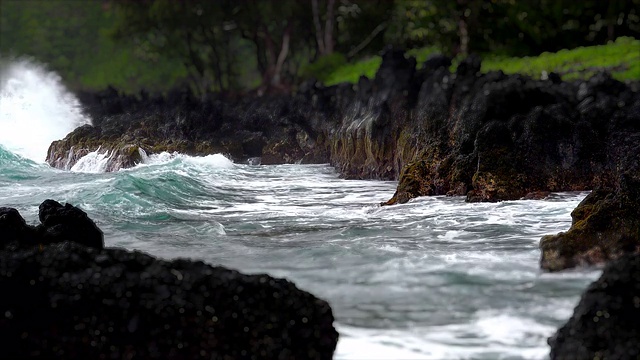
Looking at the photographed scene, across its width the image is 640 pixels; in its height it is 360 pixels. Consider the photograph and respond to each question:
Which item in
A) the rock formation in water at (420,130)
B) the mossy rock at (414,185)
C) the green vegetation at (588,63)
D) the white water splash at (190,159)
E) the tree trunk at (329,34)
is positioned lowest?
the mossy rock at (414,185)

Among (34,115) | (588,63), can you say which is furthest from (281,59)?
(588,63)

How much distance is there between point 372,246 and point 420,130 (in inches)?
300

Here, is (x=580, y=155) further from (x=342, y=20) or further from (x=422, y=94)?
(x=342, y=20)

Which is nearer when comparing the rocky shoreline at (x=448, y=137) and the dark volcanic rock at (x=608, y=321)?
the dark volcanic rock at (x=608, y=321)

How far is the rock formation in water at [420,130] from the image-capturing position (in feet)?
39.4

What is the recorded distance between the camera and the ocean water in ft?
17.7

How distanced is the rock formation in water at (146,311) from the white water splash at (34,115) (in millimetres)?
26738

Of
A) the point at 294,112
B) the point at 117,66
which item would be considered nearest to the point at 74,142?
the point at 294,112

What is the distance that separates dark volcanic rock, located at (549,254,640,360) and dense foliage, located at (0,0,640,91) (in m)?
23.4

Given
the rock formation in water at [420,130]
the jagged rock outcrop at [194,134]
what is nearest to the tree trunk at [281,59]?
the rock formation in water at [420,130]

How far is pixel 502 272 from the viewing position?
23.1ft

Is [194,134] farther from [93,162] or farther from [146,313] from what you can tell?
[146,313]

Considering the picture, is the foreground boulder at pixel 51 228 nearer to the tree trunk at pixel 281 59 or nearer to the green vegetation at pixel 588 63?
the green vegetation at pixel 588 63

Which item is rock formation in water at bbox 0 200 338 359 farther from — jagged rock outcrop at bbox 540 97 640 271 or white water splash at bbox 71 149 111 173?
white water splash at bbox 71 149 111 173
